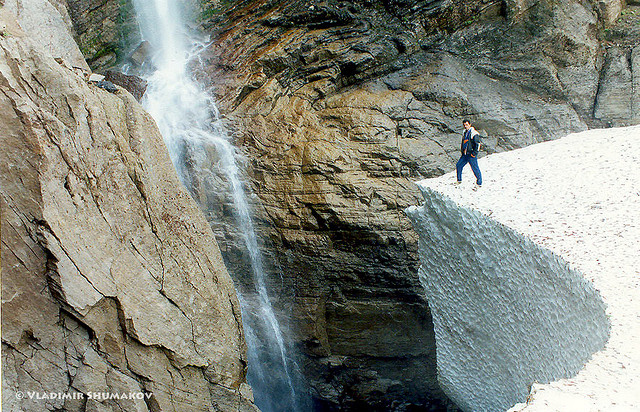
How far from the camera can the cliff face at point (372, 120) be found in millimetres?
12094

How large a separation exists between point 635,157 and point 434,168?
489 cm

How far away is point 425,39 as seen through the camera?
14.7 metres

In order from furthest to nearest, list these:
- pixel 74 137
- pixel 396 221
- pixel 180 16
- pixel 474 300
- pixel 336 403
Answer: pixel 180 16 < pixel 336 403 < pixel 396 221 < pixel 474 300 < pixel 74 137

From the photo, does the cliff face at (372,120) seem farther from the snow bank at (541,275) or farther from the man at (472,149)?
the man at (472,149)

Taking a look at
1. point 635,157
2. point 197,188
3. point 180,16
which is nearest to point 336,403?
point 197,188

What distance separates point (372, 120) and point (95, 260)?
807 centimetres

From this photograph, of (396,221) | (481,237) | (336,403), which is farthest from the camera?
(336,403)

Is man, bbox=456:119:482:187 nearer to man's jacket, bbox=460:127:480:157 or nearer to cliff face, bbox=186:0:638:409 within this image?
man's jacket, bbox=460:127:480:157

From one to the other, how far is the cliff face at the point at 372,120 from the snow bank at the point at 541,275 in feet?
7.31

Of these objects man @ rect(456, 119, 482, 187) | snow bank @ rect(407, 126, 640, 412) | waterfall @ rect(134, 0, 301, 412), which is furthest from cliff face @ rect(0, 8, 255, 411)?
man @ rect(456, 119, 482, 187)

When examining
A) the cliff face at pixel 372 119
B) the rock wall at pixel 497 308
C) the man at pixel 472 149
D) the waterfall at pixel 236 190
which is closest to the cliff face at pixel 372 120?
the cliff face at pixel 372 119

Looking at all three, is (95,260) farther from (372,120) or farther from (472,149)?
(372,120)

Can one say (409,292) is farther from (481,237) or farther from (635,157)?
(635,157)

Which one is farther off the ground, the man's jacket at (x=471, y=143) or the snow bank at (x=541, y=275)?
the man's jacket at (x=471, y=143)
